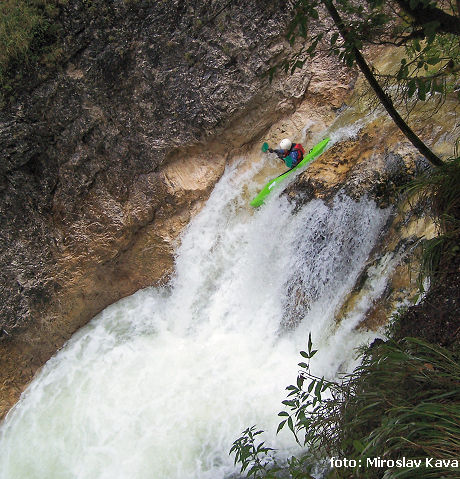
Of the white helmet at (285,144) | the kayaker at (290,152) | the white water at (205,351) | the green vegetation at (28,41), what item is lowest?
the white water at (205,351)

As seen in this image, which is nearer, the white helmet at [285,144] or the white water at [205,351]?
the white water at [205,351]

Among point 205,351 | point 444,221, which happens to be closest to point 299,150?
point 205,351

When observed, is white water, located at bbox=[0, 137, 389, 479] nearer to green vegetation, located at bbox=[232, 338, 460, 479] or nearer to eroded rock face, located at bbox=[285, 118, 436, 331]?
eroded rock face, located at bbox=[285, 118, 436, 331]

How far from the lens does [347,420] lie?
221 cm

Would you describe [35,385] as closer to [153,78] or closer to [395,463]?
[153,78]

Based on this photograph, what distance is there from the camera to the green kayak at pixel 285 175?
575 cm

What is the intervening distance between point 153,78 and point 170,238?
7.50 ft

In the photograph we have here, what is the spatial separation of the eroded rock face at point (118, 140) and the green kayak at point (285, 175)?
849 mm

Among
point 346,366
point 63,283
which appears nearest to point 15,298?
point 63,283

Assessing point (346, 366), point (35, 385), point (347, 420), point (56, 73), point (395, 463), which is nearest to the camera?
point (395, 463)

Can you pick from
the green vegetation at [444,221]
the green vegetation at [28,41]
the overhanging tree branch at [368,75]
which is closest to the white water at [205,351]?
the green vegetation at [444,221]

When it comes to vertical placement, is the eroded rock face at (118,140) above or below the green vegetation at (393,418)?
above

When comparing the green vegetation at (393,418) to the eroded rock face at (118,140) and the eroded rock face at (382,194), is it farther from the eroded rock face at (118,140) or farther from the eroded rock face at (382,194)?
the eroded rock face at (118,140)

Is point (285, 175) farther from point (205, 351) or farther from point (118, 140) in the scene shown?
point (205, 351)
